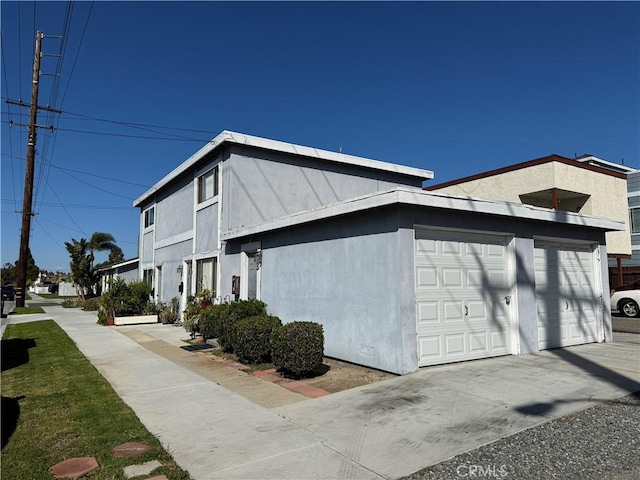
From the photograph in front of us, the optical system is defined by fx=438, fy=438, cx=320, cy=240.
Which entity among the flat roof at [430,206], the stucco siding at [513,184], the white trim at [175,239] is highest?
the stucco siding at [513,184]

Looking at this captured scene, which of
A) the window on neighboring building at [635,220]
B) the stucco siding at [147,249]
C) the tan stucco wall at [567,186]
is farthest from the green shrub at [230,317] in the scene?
the window on neighboring building at [635,220]

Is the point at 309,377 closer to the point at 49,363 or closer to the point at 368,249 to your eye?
the point at 368,249

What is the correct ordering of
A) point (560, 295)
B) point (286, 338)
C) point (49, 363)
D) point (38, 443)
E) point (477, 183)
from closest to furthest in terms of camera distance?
point (38, 443), point (286, 338), point (49, 363), point (560, 295), point (477, 183)

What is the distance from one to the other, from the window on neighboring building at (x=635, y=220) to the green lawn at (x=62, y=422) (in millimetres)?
29887

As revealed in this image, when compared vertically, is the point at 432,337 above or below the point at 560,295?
below

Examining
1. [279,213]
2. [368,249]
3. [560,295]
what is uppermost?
[279,213]

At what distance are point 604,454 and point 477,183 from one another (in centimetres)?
1707

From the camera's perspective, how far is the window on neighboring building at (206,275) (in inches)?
574

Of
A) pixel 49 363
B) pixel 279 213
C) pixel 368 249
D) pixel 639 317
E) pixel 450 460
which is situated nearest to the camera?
pixel 450 460

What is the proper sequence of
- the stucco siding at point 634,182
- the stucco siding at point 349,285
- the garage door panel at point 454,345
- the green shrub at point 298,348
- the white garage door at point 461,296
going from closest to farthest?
the green shrub at point 298,348 < the stucco siding at point 349,285 < the white garage door at point 461,296 < the garage door panel at point 454,345 < the stucco siding at point 634,182

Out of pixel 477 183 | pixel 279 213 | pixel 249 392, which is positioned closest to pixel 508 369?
pixel 249 392

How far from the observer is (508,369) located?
7785 mm

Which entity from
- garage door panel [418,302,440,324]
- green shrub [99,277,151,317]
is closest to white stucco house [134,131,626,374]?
garage door panel [418,302,440,324]

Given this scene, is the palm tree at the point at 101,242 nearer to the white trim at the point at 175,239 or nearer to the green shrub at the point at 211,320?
the white trim at the point at 175,239
